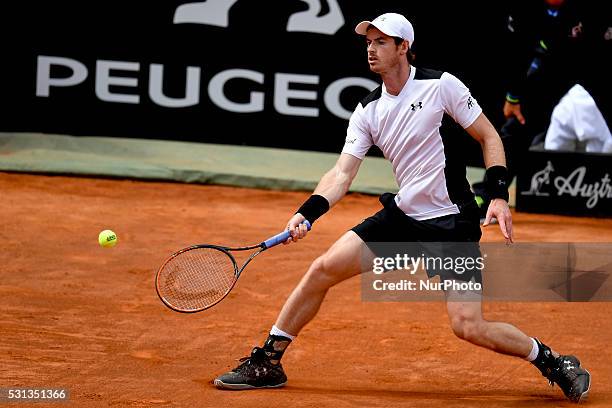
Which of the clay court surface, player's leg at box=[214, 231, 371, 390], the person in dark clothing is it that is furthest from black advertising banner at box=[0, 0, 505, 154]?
player's leg at box=[214, 231, 371, 390]

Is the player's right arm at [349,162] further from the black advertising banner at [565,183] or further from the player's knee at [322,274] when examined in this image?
the black advertising banner at [565,183]

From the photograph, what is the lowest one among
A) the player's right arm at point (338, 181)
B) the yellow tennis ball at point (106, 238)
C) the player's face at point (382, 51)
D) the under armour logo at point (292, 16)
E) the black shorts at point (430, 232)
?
the yellow tennis ball at point (106, 238)

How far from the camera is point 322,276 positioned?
5641 mm

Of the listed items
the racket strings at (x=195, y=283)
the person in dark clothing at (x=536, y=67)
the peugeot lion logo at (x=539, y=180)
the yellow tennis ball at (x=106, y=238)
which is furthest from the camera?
the peugeot lion logo at (x=539, y=180)

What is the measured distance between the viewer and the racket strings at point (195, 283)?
570 centimetres

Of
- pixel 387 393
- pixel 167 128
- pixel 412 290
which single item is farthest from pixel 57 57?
pixel 387 393

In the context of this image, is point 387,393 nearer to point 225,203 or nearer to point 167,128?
point 225,203

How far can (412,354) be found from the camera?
6.57 meters

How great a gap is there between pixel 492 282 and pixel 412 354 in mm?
1836

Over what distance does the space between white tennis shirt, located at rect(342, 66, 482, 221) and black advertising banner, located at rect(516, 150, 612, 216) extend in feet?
17.8

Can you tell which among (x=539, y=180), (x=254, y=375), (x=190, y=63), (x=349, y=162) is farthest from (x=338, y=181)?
(x=190, y=63)

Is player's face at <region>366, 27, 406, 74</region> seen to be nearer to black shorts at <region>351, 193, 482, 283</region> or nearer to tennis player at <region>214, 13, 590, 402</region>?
tennis player at <region>214, 13, 590, 402</region>

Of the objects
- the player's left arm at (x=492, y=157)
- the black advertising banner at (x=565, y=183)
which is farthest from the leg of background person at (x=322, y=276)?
the black advertising banner at (x=565, y=183)

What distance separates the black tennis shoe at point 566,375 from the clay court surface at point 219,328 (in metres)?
0.07
